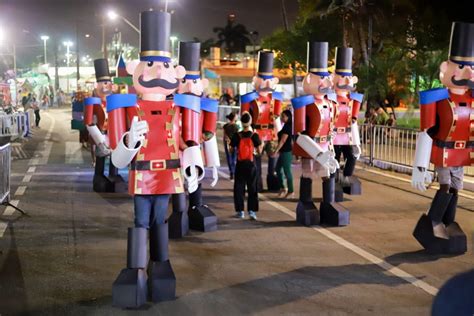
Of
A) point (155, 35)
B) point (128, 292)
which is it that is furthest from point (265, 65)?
point (128, 292)

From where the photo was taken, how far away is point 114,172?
485 inches

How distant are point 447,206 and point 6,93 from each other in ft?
75.8

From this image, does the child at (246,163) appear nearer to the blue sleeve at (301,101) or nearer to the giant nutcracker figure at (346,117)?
the blue sleeve at (301,101)

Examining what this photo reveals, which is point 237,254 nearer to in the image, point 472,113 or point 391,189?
point 472,113

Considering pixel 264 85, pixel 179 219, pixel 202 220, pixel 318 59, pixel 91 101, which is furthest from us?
pixel 264 85

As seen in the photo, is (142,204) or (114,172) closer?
(142,204)

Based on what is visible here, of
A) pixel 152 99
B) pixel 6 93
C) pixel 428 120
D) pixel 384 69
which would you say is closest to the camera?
pixel 152 99

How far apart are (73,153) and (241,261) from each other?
42.7ft

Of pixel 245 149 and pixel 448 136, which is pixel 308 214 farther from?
pixel 448 136

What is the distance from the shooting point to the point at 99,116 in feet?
38.3

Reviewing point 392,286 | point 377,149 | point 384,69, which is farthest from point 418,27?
point 392,286

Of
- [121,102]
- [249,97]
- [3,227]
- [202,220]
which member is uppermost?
[121,102]

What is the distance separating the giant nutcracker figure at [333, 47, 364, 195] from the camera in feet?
35.5

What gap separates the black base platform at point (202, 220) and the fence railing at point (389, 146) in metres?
6.35
